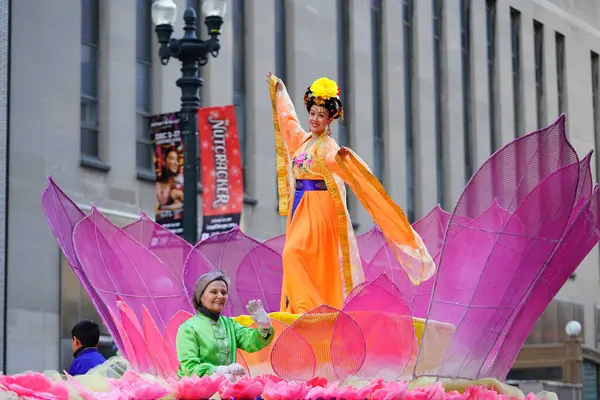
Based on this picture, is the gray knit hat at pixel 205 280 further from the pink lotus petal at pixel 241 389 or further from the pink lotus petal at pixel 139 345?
the pink lotus petal at pixel 139 345

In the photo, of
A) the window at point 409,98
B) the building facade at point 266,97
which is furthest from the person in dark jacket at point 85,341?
the window at point 409,98

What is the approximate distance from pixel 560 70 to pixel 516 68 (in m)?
3.40

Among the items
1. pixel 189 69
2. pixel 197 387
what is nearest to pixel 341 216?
pixel 197 387

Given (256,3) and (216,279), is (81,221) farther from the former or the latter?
(256,3)

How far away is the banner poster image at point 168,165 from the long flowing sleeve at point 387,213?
9.21 m

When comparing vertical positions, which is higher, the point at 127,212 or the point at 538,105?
the point at 538,105

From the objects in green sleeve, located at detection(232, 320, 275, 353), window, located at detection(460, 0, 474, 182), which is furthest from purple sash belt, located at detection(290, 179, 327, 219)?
window, located at detection(460, 0, 474, 182)

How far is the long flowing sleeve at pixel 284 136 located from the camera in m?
10.8

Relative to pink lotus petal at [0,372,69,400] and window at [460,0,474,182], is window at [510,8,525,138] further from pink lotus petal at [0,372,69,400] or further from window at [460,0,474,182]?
pink lotus petal at [0,372,69,400]

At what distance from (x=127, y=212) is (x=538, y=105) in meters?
20.1

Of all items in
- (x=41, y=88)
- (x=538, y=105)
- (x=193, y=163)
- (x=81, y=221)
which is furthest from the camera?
(x=538, y=105)

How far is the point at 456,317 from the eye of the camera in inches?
366

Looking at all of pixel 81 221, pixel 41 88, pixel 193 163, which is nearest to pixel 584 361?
pixel 41 88

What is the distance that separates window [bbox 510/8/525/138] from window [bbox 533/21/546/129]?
3.64 ft
